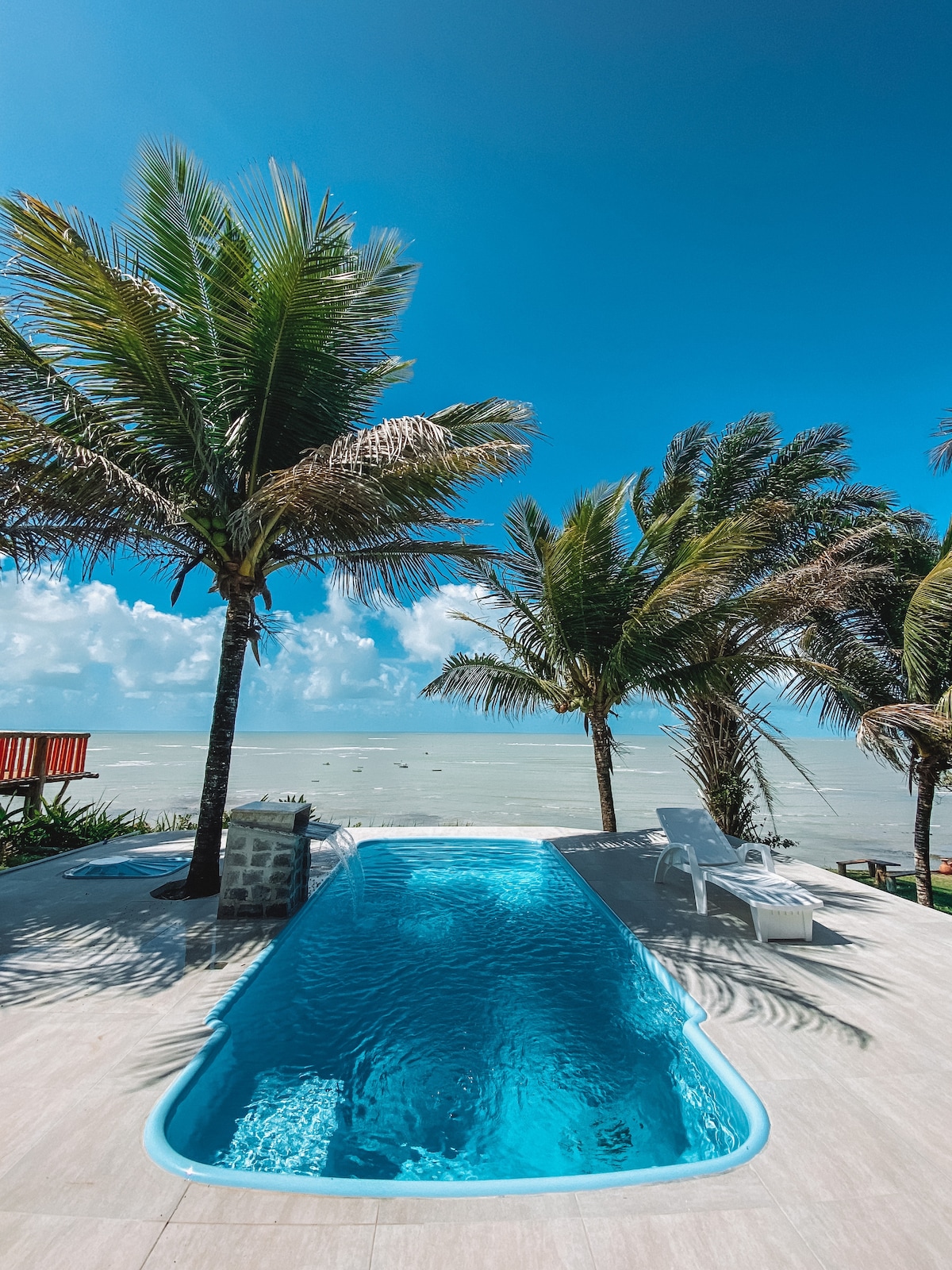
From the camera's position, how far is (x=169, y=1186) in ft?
7.22

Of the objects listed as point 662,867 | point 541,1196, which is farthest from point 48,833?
point 541,1196

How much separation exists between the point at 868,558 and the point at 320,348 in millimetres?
9156

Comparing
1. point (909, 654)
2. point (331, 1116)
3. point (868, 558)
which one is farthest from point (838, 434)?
point (331, 1116)

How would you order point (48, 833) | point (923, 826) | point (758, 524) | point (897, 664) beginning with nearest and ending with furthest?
point (48, 833)
point (758, 524)
point (923, 826)
point (897, 664)

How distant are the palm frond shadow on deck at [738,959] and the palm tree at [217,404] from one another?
440cm

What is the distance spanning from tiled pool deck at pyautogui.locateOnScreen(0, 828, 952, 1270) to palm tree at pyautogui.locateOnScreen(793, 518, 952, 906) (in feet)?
14.2

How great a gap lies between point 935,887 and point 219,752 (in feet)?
44.8

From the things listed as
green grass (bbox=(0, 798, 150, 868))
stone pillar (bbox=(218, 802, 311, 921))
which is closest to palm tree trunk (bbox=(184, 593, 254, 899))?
stone pillar (bbox=(218, 802, 311, 921))

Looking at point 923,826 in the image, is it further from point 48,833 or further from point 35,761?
point 35,761

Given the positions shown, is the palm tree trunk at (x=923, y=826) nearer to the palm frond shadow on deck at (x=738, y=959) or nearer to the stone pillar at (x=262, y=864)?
the palm frond shadow on deck at (x=738, y=959)

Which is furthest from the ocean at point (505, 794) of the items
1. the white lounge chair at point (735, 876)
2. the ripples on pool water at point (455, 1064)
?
the ripples on pool water at point (455, 1064)

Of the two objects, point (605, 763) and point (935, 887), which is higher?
point (605, 763)

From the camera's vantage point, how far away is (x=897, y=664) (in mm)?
9500

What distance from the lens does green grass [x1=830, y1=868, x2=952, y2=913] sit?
995cm
